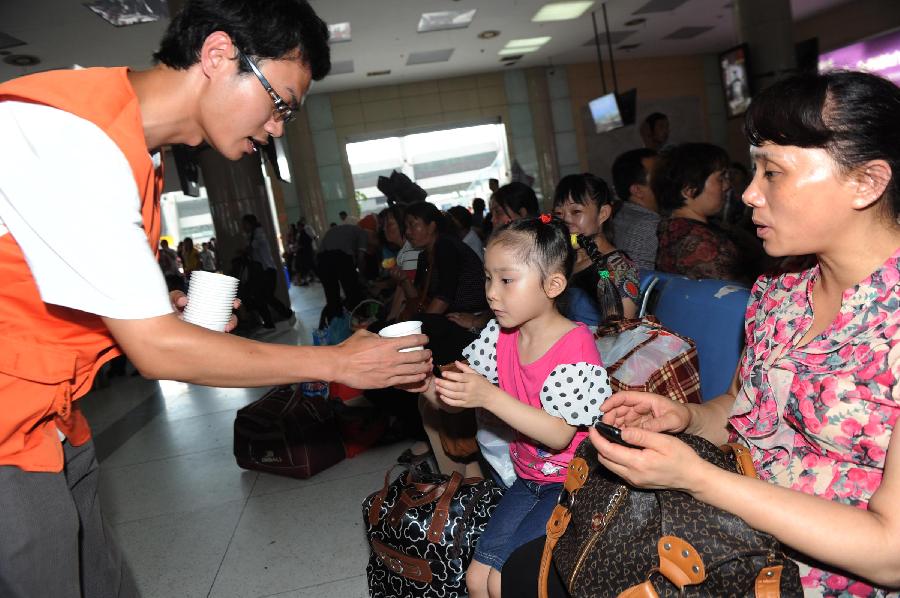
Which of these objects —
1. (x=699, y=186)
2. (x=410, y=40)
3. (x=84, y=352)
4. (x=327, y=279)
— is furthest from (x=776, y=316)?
(x=410, y=40)

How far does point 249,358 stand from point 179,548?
221 cm

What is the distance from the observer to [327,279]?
325 inches

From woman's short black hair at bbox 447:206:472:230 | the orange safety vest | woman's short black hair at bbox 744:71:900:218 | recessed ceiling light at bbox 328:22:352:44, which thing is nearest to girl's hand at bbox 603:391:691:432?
woman's short black hair at bbox 744:71:900:218

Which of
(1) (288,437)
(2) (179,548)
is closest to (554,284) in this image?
(1) (288,437)

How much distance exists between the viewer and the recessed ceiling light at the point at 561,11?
11250 millimetres

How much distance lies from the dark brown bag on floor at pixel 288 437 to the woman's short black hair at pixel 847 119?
306cm

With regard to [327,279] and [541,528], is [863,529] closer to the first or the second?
[541,528]

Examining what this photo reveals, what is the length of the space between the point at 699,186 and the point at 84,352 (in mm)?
2990

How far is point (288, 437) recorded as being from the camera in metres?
3.59

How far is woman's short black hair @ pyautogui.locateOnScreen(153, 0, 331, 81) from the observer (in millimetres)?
1408

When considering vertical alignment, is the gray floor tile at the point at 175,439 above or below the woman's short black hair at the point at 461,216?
below

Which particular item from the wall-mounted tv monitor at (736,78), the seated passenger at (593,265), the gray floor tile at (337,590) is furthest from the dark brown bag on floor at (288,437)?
the wall-mounted tv monitor at (736,78)

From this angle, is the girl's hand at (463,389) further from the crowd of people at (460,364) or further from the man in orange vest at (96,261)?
the man in orange vest at (96,261)

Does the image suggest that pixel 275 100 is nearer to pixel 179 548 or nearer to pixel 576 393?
pixel 576 393
